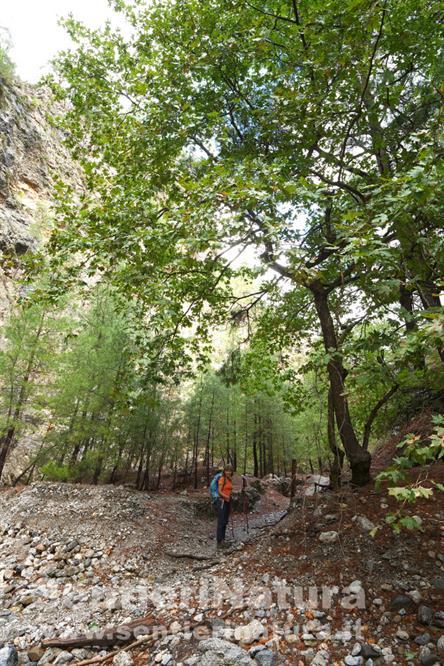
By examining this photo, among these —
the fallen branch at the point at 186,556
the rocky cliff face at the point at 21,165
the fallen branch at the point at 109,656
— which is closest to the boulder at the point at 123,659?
the fallen branch at the point at 109,656

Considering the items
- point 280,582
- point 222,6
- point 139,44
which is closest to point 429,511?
point 280,582

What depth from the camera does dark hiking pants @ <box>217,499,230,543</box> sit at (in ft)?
27.0

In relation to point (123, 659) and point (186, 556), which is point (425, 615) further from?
point (186, 556)

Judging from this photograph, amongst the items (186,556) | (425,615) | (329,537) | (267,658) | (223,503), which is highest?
(223,503)

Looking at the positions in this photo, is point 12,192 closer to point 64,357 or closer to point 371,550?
point 64,357

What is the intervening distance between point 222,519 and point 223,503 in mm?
364

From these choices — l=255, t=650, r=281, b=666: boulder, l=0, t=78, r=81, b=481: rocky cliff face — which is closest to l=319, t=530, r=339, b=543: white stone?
l=255, t=650, r=281, b=666: boulder

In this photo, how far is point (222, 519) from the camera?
27.3ft

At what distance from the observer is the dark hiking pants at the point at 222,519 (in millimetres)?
8234

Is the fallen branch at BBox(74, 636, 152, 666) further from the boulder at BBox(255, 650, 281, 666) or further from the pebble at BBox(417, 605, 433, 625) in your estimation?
the pebble at BBox(417, 605, 433, 625)

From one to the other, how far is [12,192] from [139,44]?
1186 inches

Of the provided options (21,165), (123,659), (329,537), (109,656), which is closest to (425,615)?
(329,537)

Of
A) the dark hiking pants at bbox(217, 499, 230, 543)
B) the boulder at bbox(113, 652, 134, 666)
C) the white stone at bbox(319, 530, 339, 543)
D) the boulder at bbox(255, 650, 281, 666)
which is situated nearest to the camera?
the boulder at bbox(255, 650, 281, 666)

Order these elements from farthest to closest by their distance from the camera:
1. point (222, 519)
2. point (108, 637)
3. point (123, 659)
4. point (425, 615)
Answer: point (222, 519)
point (108, 637)
point (123, 659)
point (425, 615)
